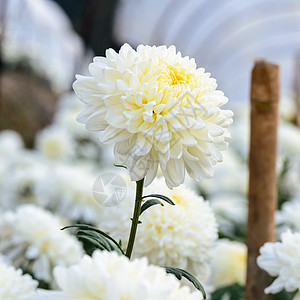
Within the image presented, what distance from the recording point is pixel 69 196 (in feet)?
3.04

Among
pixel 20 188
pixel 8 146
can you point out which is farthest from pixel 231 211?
pixel 8 146

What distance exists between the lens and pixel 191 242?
0.45 metres

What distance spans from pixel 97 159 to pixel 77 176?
571 mm

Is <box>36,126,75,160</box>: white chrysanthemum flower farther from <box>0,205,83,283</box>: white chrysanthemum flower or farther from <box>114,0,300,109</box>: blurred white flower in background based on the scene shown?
<box>0,205,83,283</box>: white chrysanthemum flower

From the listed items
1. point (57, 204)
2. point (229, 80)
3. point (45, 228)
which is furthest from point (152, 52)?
point (229, 80)

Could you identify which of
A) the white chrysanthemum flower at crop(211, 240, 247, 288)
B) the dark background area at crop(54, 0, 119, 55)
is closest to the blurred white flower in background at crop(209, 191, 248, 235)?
the white chrysanthemum flower at crop(211, 240, 247, 288)

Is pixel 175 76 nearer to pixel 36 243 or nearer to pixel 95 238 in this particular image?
pixel 95 238

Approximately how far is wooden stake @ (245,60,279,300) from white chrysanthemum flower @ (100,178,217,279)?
0.29 ft

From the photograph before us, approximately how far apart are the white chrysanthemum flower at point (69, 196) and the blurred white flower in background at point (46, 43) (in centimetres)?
119

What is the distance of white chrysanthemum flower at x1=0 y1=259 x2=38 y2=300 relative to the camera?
38 centimetres

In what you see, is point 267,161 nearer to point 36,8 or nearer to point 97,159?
point 97,159

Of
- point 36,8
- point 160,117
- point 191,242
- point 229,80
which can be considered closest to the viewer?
point 160,117

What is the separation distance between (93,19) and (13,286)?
1.95m

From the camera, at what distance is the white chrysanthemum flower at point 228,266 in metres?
0.68
